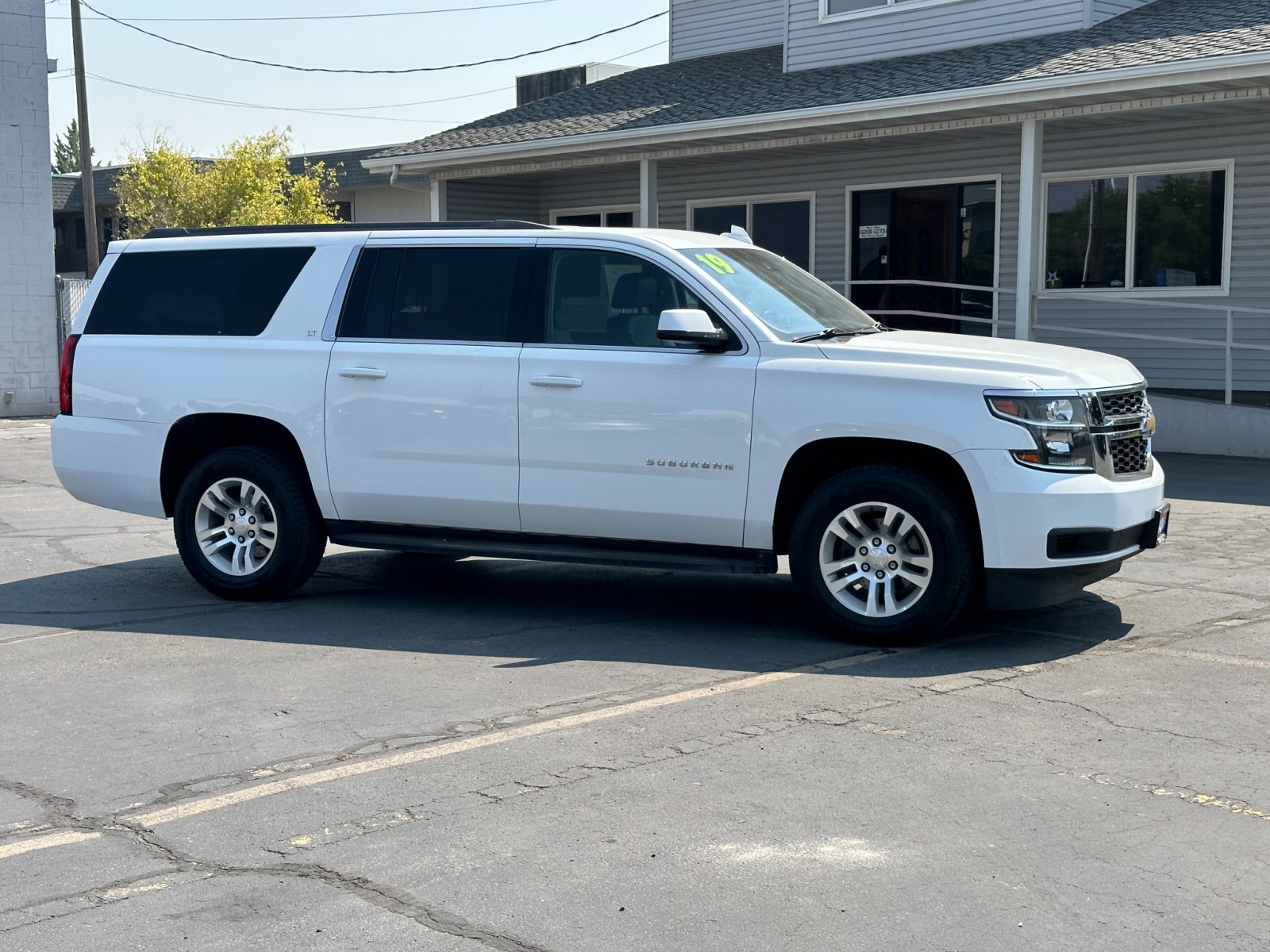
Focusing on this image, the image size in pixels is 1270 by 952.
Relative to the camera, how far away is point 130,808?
190 inches

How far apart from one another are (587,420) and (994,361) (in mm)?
1968

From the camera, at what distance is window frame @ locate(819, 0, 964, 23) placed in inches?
734

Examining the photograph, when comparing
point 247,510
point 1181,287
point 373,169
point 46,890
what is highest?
point 373,169

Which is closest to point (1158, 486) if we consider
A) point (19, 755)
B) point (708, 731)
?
point (708, 731)

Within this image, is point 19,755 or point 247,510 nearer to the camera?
point 19,755

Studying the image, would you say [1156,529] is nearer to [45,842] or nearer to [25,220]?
[45,842]

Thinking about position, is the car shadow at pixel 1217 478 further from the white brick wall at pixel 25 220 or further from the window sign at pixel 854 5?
the white brick wall at pixel 25 220

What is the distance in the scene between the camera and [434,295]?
7984mm

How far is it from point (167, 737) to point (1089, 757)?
3358mm

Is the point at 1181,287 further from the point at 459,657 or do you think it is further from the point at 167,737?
the point at 167,737

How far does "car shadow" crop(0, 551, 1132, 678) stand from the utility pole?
76.8 feet

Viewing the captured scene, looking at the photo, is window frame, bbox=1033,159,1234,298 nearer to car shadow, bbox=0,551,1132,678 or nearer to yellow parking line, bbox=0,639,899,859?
car shadow, bbox=0,551,1132,678

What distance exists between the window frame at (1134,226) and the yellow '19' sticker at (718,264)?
9881 millimetres

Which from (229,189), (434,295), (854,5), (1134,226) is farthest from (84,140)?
(434,295)
